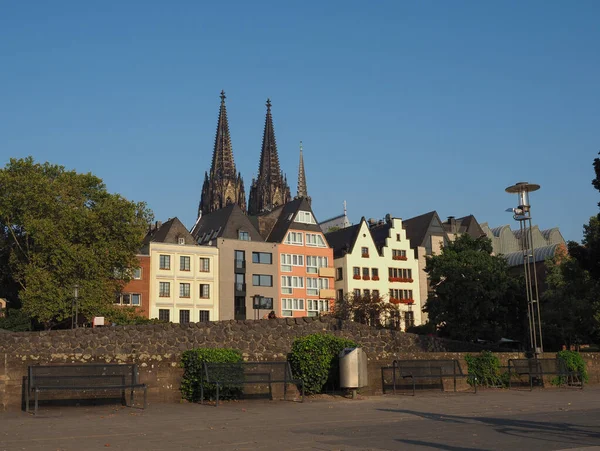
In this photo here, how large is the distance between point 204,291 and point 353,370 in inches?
2244

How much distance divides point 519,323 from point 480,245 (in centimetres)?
600

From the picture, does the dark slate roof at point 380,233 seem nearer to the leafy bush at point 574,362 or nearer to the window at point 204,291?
the window at point 204,291

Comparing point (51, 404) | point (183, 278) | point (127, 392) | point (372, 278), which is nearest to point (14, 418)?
point (51, 404)

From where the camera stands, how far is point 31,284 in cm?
5769

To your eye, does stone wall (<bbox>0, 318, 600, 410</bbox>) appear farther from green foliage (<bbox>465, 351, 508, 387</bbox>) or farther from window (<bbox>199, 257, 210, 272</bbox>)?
window (<bbox>199, 257, 210, 272</bbox>)

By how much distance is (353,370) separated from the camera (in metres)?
18.8

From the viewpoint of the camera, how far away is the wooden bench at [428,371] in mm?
20922

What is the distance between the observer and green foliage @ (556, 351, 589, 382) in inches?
991

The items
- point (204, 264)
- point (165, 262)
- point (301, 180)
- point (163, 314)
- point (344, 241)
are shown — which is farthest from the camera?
point (301, 180)

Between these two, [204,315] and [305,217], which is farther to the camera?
[305,217]

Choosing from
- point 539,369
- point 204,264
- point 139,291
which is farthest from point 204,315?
point 539,369

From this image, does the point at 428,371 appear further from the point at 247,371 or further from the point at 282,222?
the point at 282,222

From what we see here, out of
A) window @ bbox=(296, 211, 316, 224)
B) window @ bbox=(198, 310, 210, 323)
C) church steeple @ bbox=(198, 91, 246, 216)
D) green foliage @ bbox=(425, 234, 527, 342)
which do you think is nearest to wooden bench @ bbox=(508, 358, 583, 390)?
green foliage @ bbox=(425, 234, 527, 342)

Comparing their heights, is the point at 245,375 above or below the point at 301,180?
below
